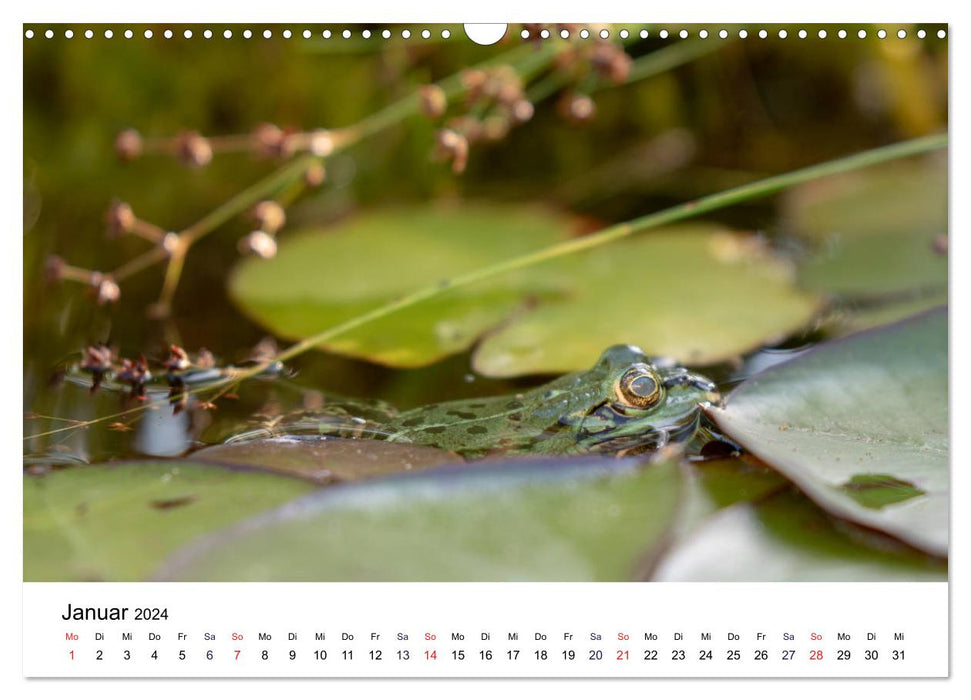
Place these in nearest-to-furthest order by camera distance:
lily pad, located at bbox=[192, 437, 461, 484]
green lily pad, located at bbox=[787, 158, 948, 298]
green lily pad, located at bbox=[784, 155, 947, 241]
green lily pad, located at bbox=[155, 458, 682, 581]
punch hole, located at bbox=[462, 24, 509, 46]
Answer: green lily pad, located at bbox=[155, 458, 682, 581]
lily pad, located at bbox=[192, 437, 461, 484]
punch hole, located at bbox=[462, 24, 509, 46]
green lily pad, located at bbox=[787, 158, 948, 298]
green lily pad, located at bbox=[784, 155, 947, 241]

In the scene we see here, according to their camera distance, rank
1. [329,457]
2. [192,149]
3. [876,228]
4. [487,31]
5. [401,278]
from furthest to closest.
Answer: [876,228], [401,278], [192,149], [487,31], [329,457]

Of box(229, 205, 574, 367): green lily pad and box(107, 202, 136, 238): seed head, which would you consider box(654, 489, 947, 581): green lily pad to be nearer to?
box(229, 205, 574, 367): green lily pad

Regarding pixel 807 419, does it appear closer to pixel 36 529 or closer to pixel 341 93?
pixel 36 529

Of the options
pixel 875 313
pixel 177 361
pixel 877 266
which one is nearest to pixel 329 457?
pixel 177 361

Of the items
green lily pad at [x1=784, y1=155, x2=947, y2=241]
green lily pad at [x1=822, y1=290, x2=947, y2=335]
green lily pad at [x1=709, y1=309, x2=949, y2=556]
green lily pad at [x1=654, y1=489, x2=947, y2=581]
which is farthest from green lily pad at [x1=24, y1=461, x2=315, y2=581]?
green lily pad at [x1=784, y1=155, x2=947, y2=241]

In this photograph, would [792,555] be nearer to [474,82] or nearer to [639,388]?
[639,388]

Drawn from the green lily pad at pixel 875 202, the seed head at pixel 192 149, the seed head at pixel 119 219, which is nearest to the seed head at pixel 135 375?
the seed head at pixel 119 219
